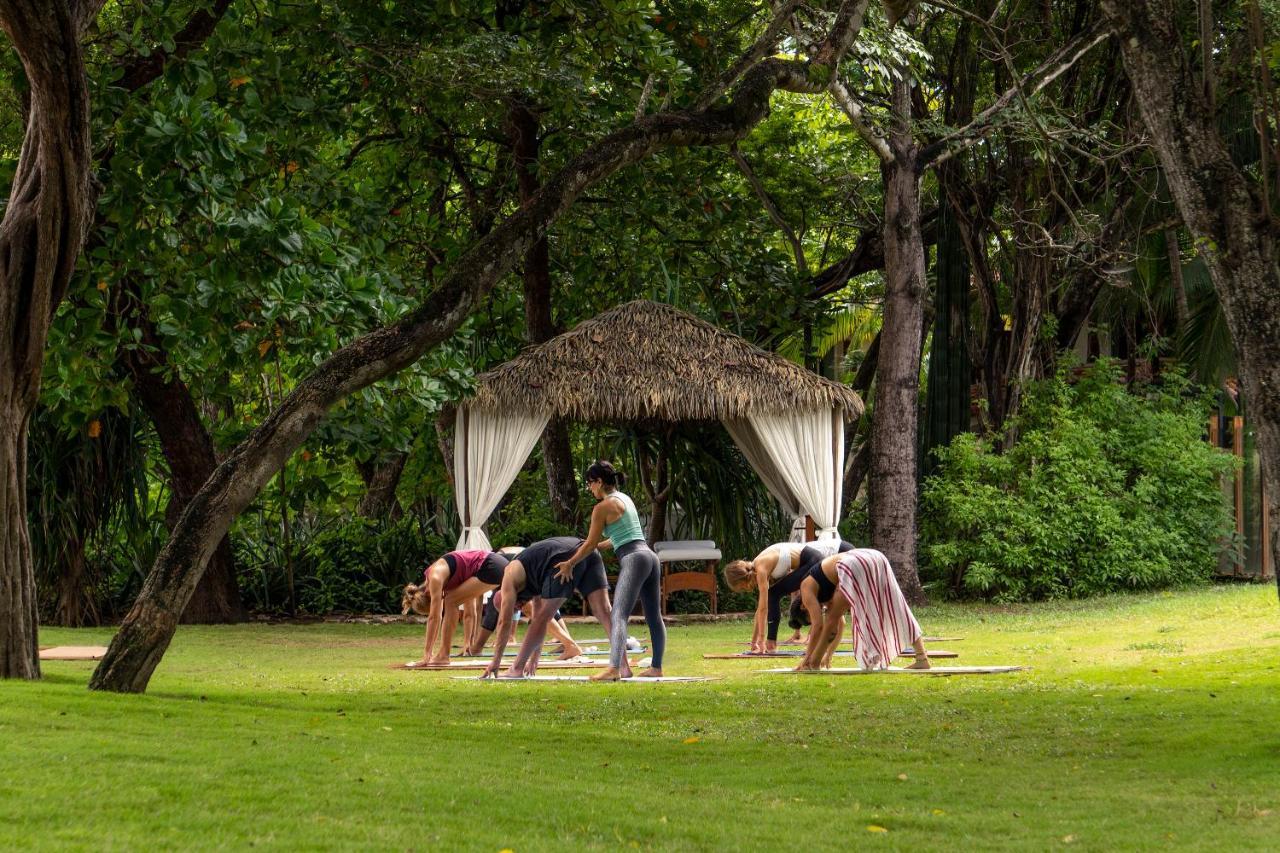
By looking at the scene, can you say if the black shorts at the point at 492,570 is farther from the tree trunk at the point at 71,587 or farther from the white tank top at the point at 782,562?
the tree trunk at the point at 71,587

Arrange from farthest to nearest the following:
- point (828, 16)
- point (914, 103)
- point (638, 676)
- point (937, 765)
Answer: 1. point (914, 103)
2. point (828, 16)
3. point (638, 676)
4. point (937, 765)

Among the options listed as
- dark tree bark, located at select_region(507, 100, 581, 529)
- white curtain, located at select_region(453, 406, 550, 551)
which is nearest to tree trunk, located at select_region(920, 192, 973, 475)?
dark tree bark, located at select_region(507, 100, 581, 529)

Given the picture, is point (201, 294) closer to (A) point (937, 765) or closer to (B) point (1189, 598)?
(A) point (937, 765)

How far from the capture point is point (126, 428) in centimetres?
1711

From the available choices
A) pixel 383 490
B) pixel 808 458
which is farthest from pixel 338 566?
pixel 808 458

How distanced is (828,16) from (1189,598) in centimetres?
780

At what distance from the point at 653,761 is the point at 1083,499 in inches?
539

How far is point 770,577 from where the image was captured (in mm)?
13195

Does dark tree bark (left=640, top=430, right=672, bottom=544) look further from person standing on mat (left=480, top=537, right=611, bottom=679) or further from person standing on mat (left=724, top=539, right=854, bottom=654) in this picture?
person standing on mat (left=480, top=537, right=611, bottom=679)

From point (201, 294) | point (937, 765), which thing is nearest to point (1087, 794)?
point (937, 765)

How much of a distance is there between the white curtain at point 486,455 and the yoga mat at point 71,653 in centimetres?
536

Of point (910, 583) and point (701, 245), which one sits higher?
point (701, 245)

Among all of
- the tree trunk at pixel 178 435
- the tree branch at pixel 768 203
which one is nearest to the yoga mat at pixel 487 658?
the tree trunk at pixel 178 435

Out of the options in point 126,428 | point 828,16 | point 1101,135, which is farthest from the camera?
point 1101,135
